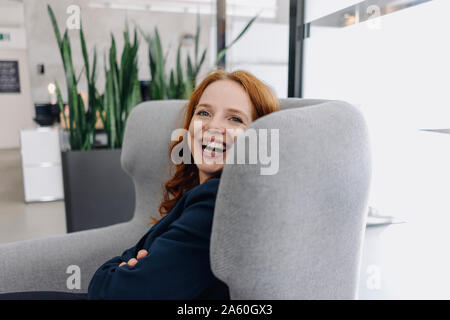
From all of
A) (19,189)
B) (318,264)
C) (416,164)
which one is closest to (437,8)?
(416,164)

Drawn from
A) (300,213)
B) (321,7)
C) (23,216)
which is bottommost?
(23,216)

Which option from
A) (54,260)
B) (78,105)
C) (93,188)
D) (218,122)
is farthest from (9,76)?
(218,122)

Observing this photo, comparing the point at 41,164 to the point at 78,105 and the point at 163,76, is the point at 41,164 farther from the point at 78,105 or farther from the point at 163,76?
the point at 163,76

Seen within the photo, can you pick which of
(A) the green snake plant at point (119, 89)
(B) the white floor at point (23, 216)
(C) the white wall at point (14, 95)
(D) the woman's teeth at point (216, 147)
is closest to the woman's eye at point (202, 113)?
(D) the woman's teeth at point (216, 147)

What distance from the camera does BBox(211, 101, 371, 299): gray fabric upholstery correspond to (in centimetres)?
50

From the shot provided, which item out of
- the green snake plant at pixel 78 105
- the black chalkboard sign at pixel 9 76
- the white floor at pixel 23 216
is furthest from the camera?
the black chalkboard sign at pixel 9 76

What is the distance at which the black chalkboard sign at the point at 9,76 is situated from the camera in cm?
643

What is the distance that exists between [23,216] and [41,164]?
0.53 metres

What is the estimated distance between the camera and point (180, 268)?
0.60 meters

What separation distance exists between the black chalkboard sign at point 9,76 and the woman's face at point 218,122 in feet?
22.7

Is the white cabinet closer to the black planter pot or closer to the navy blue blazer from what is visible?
the black planter pot

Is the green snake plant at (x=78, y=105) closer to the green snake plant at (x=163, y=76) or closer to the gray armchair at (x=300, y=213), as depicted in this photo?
the green snake plant at (x=163, y=76)

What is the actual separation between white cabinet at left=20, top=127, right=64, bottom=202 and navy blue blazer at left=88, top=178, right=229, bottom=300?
2875mm
